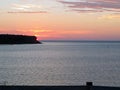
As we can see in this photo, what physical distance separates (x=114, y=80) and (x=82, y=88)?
113 ft

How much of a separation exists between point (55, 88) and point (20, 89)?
92 centimetres

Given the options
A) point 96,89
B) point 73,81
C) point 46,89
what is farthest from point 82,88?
point 73,81

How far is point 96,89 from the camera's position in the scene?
9.14 metres

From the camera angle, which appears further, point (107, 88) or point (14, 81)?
point (14, 81)

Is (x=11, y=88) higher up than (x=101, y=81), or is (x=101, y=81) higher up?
(x=11, y=88)

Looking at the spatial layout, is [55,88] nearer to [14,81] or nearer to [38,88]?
[38,88]

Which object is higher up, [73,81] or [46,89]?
[46,89]

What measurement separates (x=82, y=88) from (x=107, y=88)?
0.65 meters

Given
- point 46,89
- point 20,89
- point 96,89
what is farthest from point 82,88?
point 20,89

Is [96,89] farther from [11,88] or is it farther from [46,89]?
[11,88]

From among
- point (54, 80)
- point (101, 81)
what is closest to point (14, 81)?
point (54, 80)

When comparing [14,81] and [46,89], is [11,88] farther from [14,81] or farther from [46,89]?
[14,81]

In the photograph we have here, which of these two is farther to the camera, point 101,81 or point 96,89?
point 101,81

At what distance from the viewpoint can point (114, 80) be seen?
140 ft
